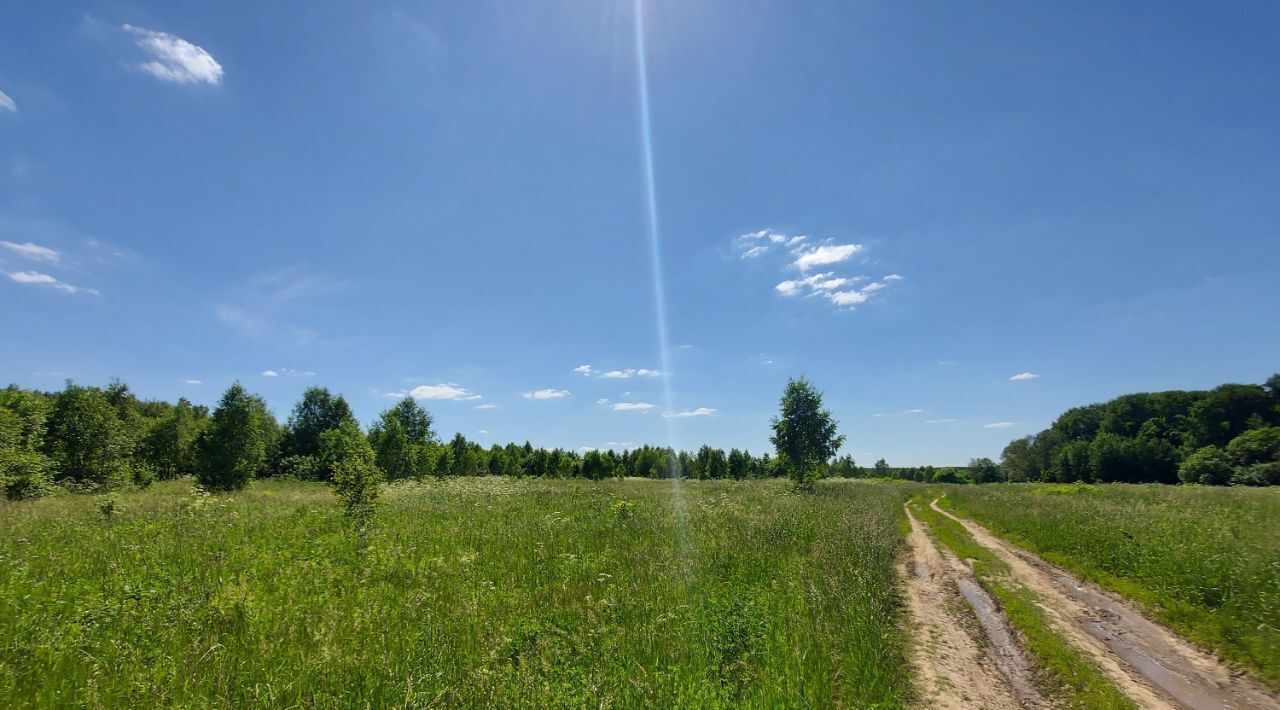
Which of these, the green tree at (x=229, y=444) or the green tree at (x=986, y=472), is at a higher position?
the green tree at (x=229, y=444)

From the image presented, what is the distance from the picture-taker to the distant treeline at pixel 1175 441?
6050 centimetres

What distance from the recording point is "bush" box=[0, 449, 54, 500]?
68.6 ft

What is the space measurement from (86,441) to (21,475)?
45.7 ft

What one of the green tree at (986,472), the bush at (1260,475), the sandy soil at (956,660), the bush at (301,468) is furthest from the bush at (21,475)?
the green tree at (986,472)

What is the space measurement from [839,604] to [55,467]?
48.3 meters

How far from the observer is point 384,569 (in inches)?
340

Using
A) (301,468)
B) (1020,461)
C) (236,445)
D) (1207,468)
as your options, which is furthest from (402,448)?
(1020,461)

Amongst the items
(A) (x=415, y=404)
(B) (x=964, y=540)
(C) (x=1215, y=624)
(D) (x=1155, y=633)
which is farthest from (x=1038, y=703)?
(A) (x=415, y=404)

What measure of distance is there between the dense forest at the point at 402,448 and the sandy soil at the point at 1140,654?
17300mm

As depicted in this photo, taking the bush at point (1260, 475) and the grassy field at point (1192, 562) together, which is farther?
the bush at point (1260, 475)

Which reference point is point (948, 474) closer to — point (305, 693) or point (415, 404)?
point (415, 404)

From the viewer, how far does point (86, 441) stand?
31625 millimetres

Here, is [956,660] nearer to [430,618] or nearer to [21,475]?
[430,618]

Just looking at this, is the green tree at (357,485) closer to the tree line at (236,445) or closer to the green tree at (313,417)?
the tree line at (236,445)
